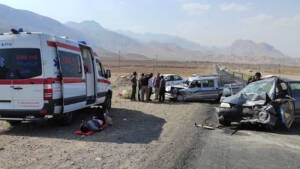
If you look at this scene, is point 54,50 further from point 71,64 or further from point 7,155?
point 7,155

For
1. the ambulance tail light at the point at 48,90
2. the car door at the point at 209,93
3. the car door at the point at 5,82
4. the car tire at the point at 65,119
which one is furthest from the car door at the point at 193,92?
the car door at the point at 5,82

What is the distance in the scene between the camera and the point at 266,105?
8531 mm

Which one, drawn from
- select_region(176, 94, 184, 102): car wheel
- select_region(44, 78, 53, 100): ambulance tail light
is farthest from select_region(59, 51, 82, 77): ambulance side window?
select_region(176, 94, 184, 102): car wheel

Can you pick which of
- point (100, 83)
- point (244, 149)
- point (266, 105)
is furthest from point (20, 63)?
point (266, 105)

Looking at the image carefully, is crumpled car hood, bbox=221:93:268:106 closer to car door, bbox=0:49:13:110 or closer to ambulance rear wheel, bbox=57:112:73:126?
ambulance rear wheel, bbox=57:112:73:126

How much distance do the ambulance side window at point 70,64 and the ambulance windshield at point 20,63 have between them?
29.9 inches

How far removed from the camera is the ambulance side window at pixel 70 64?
850 centimetres

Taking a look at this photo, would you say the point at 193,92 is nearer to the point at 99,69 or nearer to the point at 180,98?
the point at 180,98

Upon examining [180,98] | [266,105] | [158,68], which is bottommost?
[180,98]

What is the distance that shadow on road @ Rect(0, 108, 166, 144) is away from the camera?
24.9ft

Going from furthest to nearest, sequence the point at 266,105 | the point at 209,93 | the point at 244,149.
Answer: the point at 209,93, the point at 266,105, the point at 244,149

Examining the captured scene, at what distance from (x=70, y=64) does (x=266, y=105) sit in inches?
234

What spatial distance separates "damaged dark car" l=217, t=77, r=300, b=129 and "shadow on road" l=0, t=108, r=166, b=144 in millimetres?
2301

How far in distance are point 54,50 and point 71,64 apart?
0.96 m
